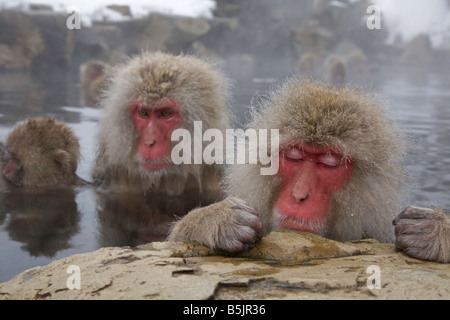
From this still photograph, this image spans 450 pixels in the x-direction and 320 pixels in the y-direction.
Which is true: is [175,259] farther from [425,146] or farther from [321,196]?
[425,146]

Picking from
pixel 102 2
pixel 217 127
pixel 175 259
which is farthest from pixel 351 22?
pixel 175 259

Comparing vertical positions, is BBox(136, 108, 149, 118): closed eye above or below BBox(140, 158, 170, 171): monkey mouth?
above

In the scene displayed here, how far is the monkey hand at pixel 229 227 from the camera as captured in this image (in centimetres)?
267

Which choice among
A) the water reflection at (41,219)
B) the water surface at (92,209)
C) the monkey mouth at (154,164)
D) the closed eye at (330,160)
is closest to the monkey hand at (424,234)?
the closed eye at (330,160)

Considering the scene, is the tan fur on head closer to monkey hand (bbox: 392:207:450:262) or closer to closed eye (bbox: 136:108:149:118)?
monkey hand (bbox: 392:207:450:262)

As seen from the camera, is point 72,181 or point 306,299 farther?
point 72,181

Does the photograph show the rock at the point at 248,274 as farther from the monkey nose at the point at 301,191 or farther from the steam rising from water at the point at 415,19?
the steam rising from water at the point at 415,19

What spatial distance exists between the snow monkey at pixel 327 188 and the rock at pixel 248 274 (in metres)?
0.11

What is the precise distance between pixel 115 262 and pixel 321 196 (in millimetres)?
1078

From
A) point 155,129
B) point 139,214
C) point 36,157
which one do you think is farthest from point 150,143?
point 36,157

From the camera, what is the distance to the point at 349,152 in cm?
291

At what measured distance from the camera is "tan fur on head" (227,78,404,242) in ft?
9.62

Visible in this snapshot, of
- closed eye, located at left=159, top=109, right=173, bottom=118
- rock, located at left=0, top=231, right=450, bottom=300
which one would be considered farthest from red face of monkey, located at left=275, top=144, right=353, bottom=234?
closed eye, located at left=159, top=109, right=173, bottom=118

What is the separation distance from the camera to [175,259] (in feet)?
8.36
